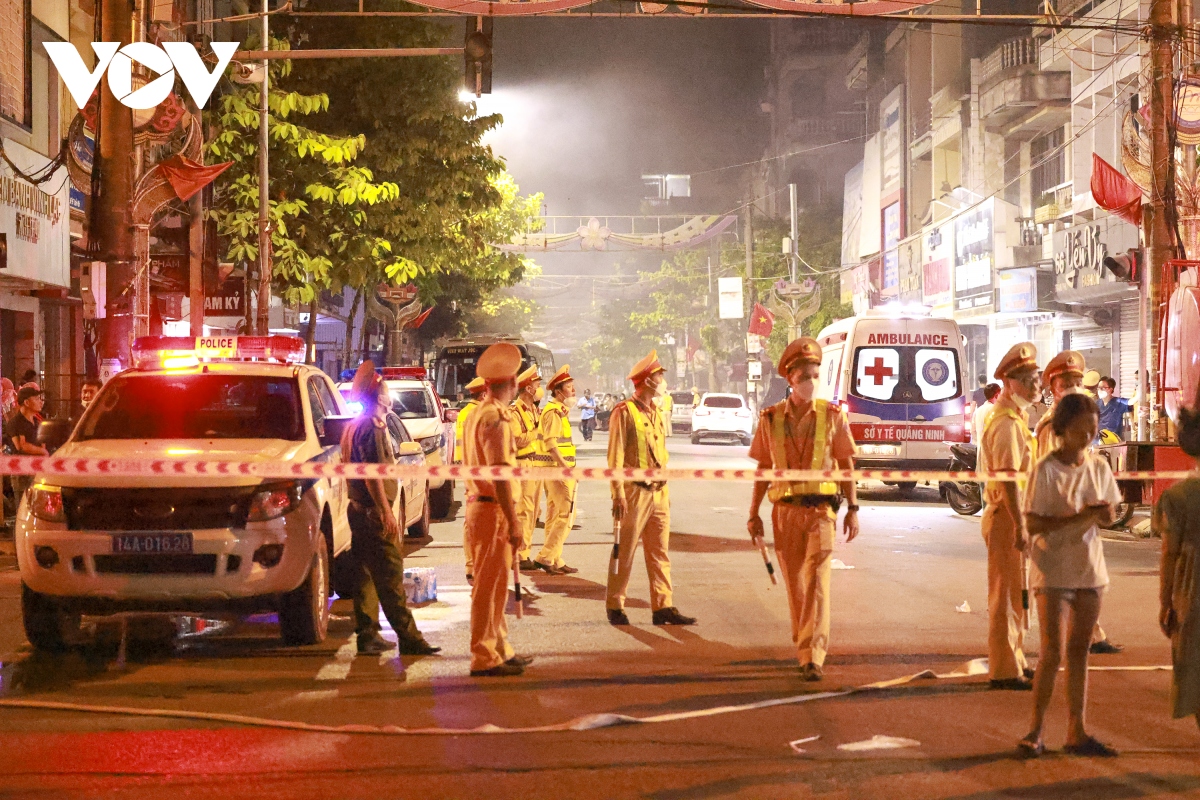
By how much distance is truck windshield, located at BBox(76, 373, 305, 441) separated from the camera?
8.95 metres

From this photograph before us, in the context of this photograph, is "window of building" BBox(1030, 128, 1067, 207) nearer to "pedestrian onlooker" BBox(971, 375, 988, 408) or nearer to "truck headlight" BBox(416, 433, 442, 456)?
"pedestrian onlooker" BBox(971, 375, 988, 408)

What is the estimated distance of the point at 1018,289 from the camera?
34.1 m

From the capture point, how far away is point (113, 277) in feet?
42.5

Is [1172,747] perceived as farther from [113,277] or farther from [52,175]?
[52,175]

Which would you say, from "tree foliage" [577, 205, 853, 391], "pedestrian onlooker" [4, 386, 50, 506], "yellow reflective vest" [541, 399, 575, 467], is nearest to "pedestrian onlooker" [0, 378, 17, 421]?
"pedestrian onlooker" [4, 386, 50, 506]

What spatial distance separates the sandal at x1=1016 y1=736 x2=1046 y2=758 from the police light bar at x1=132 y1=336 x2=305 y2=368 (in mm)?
5966

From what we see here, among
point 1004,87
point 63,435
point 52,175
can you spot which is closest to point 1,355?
point 52,175

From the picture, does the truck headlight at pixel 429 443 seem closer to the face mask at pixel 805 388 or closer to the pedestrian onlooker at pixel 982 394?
the pedestrian onlooker at pixel 982 394

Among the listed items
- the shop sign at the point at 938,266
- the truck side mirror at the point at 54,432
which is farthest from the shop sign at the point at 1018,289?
the truck side mirror at the point at 54,432

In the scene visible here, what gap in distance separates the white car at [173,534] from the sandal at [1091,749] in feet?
15.1

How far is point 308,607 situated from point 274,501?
783 mm

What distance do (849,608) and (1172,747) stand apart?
4.18m

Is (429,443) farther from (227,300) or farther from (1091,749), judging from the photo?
(1091,749)

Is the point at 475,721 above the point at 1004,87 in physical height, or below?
below
